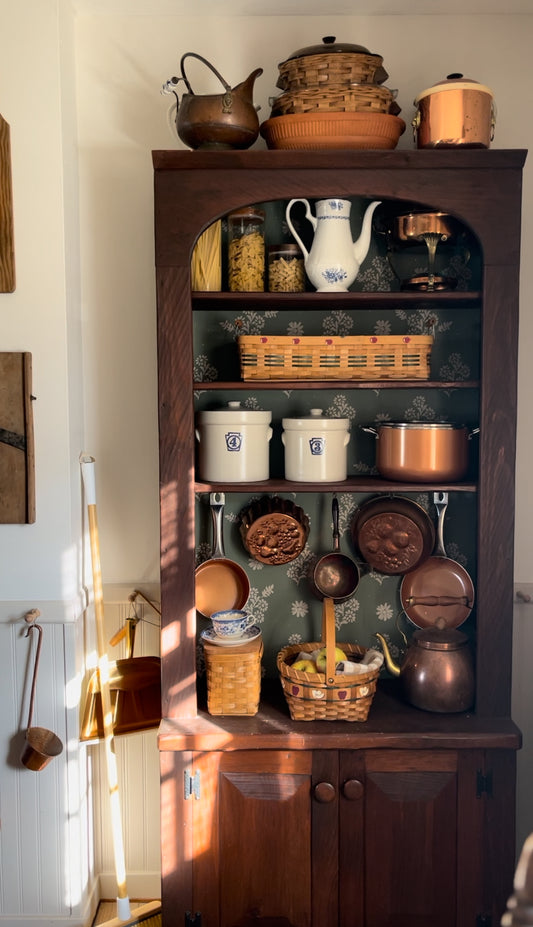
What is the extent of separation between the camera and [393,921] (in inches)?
82.7

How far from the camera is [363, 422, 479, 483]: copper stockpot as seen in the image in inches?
84.7

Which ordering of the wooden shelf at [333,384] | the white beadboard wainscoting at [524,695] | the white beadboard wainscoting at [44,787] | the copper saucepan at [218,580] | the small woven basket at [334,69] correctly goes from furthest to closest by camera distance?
the white beadboard wainscoting at [524,695] → the copper saucepan at [218,580] → the white beadboard wainscoting at [44,787] → the wooden shelf at [333,384] → the small woven basket at [334,69]

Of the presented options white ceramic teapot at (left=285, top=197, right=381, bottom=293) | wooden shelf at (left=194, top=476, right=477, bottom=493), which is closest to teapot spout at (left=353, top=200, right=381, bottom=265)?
white ceramic teapot at (left=285, top=197, right=381, bottom=293)

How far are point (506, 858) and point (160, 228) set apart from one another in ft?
6.20

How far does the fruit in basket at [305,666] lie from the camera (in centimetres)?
218

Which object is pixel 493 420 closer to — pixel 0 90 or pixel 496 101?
pixel 496 101

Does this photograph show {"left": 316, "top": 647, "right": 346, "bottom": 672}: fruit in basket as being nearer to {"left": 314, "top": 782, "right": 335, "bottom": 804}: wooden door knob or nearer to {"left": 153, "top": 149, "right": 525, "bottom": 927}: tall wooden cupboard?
{"left": 153, "top": 149, "right": 525, "bottom": 927}: tall wooden cupboard

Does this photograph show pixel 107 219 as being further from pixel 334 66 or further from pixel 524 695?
pixel 524 695

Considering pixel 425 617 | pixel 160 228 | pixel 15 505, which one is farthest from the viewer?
pixel 425 617

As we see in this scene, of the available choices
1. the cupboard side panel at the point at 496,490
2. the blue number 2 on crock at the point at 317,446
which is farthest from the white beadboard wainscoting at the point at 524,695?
the blue number 2 on crock at the point at 317,446

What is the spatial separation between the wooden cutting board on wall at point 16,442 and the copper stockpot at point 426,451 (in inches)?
40.1

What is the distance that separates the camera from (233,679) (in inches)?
85.1

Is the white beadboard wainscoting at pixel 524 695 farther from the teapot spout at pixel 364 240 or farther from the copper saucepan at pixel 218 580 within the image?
the teapot spout at pixel 364 240

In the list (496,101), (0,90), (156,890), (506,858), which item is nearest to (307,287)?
(496,101)
